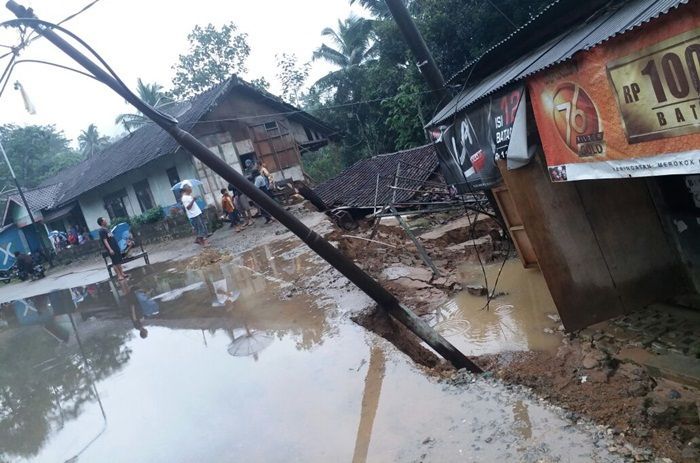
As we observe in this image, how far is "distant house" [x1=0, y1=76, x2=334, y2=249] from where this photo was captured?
1927 cm

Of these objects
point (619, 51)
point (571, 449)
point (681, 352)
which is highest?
point (619, 51)

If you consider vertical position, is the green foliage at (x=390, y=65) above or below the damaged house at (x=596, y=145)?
above

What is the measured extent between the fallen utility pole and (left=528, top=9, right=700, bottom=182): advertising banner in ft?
7.22

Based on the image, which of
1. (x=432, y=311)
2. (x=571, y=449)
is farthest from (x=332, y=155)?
(x=571, y=449)

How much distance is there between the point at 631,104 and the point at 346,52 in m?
25.7

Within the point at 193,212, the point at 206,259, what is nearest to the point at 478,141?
the point at 206,259

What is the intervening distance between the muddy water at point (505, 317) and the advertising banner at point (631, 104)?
7.77 ft

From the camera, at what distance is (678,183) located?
5277mm

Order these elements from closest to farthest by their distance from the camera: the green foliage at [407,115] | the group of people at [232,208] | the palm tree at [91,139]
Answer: the group of people at [232,208] → the green foliage at [407,115] → the palm tree at [91,139]

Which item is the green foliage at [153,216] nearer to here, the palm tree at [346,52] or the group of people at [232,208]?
the group of people at [232,208]

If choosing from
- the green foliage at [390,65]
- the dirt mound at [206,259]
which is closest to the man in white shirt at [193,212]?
the dirt mound at [206,259]

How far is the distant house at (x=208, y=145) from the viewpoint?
19266 mm

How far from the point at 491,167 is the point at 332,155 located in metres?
24.2

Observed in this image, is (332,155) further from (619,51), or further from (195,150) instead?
(619,51)
